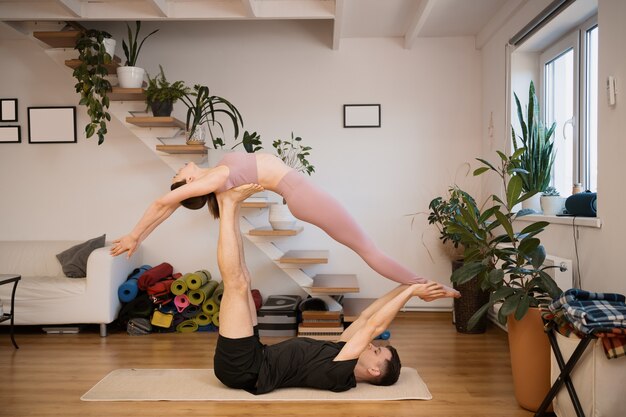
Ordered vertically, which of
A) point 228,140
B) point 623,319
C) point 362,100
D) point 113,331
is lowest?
point 113,331

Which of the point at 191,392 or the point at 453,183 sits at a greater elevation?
the point at 453,183

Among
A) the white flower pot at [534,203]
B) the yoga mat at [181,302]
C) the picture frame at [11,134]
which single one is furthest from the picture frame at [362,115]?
the picture frame at [11,134]

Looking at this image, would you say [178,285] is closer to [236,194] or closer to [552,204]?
[236,194]

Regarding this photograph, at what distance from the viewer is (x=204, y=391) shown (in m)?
3.08

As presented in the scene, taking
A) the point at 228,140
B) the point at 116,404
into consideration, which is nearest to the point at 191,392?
the point at 116,404

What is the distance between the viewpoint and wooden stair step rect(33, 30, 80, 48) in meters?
4.59

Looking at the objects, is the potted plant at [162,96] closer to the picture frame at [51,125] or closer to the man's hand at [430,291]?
the picture frame at [51,125]

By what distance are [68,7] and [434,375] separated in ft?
12.5

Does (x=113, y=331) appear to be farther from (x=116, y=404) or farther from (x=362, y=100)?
(x=362, y=100)

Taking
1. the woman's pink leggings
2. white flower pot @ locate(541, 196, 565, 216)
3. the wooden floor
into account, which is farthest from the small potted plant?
the woman's pink leggings

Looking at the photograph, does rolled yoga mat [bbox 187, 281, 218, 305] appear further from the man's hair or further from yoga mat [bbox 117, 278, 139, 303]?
the man's hair

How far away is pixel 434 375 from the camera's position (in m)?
3.39

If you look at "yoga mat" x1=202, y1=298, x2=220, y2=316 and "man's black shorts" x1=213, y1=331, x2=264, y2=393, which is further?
"yoga mat" x1=202, y1=298, x2=220, y2=316

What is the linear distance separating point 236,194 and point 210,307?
1.97 m
